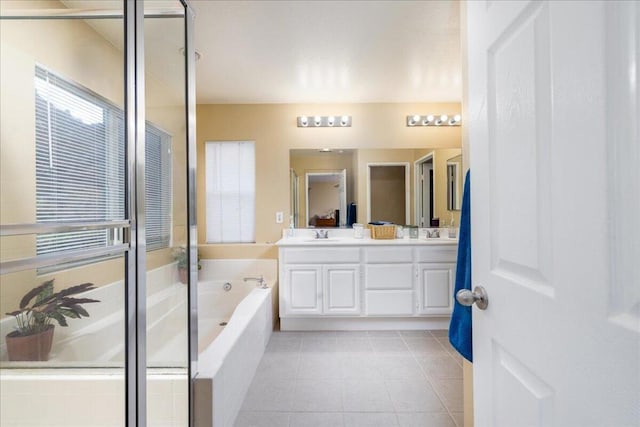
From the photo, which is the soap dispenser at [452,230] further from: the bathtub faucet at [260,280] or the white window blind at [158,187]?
the white window blind at [158,187]

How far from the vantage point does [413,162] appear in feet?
11.1

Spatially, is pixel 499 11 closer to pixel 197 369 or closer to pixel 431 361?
pixel 197 369

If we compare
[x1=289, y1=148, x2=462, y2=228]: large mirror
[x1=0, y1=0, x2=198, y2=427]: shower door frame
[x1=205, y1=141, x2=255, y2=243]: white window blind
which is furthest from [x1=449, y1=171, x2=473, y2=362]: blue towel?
[x1=205, y1=141, x2=255, y2=243]: white window blind

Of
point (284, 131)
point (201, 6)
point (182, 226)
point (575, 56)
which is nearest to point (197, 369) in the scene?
point (182, 226)

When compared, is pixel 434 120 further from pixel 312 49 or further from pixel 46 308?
pixel 46 308

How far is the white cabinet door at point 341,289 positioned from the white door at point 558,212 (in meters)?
2.04

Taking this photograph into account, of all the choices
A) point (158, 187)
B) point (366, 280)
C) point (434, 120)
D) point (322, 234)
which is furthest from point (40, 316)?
point (434, 120)

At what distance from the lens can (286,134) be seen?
3.37 metres

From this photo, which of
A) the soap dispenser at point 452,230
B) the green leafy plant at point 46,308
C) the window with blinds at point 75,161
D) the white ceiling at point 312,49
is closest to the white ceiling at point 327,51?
the white ceiling at point 312,49

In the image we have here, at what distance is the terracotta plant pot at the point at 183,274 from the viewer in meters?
1.39

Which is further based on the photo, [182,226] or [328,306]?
[328,306]

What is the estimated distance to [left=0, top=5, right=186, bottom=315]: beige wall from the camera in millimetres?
707

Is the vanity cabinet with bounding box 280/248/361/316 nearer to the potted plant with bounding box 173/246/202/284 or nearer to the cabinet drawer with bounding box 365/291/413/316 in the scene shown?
the cabinet drawer with bounding box 365/291/413/316

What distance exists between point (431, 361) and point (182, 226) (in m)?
2.09
